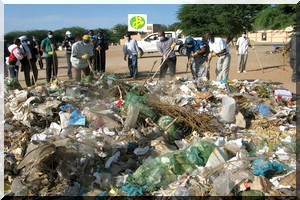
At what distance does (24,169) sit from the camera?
14.1ft

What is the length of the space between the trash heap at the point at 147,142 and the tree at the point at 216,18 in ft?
72.7

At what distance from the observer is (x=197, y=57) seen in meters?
9.62

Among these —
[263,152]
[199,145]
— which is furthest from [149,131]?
[263,152]

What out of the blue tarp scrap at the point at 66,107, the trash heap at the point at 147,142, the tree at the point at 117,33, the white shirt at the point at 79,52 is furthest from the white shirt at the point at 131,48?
the tree at the point at 117,33

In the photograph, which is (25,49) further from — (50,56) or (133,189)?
(133,189)

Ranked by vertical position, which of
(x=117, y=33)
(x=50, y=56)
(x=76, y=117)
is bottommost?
(x=76, y=117)

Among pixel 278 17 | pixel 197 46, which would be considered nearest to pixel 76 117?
pixel 197 46

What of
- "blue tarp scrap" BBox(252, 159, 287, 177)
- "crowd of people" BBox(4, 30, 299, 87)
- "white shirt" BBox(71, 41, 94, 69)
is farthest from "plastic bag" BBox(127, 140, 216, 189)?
"white shirt" BBox(71, 41, 94, 69)

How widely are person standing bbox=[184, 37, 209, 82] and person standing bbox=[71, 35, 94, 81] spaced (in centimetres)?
247

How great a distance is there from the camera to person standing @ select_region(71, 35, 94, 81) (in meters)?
9.09

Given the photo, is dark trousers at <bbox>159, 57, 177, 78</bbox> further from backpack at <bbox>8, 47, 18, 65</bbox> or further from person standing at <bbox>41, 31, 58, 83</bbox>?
backpack at <bbox>8, 47, 18, 65</bbox>

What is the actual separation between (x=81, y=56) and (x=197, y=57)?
288 centimetres

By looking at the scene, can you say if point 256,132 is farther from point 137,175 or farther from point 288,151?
point 137,175

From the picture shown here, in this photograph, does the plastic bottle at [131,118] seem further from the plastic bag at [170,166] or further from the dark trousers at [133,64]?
the dark trousers at [133,64]
